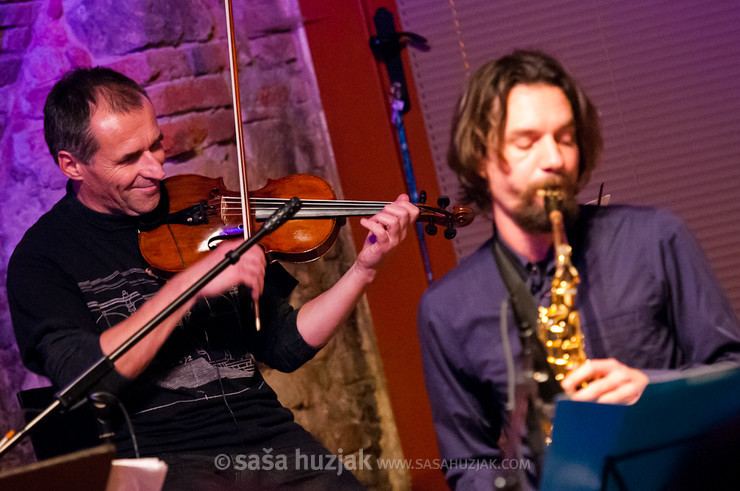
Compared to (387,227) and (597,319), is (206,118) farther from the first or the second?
(597,319)

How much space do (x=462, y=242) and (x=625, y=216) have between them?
117cm

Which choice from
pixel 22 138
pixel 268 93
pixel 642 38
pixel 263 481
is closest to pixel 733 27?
pixel 642 38

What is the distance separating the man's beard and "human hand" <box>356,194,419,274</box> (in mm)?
387

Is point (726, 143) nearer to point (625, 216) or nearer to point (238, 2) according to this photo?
point (625, 216)

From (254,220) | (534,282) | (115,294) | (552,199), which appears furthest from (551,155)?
(115,294)

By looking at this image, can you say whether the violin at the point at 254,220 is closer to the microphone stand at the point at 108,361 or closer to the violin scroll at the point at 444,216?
the violin scroll at the point at 444,216

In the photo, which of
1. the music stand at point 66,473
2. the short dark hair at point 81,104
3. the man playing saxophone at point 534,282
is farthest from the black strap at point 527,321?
the short dark hair at point 81,104

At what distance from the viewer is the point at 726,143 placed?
273cm

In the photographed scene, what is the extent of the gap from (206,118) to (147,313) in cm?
110

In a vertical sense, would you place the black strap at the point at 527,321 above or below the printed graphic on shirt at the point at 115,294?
below

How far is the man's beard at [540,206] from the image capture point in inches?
59.8

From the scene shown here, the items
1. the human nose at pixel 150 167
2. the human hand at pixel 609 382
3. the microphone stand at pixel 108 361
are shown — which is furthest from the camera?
the human nose at pixel 150 167

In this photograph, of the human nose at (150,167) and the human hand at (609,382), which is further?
the human nose at (150,167)

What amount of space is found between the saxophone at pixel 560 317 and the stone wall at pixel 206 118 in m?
1.34
